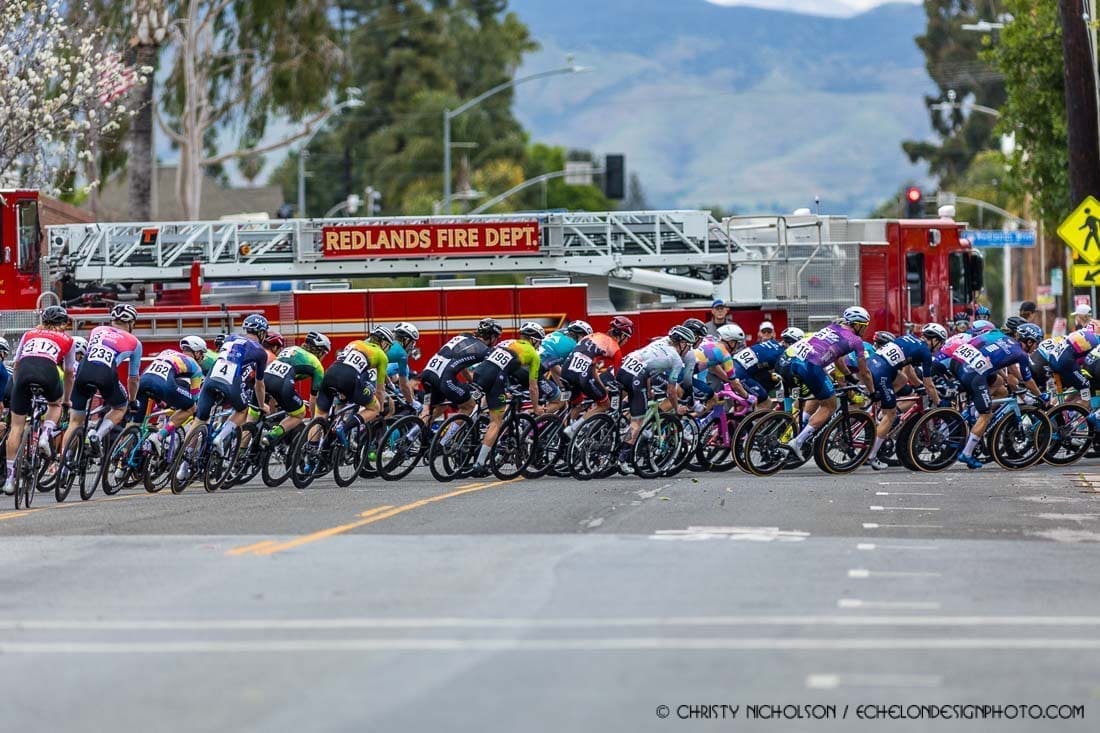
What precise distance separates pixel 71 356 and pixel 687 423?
6839mm

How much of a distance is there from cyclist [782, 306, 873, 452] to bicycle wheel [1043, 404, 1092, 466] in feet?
8.51

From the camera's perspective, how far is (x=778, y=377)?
72.5ft

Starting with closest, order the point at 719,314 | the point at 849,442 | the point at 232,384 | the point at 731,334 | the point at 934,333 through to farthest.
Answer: the point at 232,384 < the point at 849,442 < the point at 934,333 < the point at 731,334 < the point at 719,314

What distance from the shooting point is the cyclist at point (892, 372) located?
21016 millimetres

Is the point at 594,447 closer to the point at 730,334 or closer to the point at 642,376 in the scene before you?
the point at 642,376

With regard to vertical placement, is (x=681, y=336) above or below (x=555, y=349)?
above

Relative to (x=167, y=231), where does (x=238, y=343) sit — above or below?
below

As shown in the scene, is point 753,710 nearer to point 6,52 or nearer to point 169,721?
point 169,721

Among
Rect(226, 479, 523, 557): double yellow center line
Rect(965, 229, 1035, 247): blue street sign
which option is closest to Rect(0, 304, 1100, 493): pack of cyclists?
Rect(226, 479, 523, 557): double yellow center line

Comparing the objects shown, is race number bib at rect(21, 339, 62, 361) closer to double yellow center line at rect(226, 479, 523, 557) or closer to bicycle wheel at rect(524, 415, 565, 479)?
double yellow center line at rect(226, 479, 523, 557)

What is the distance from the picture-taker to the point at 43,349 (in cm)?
1872

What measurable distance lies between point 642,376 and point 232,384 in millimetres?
4507

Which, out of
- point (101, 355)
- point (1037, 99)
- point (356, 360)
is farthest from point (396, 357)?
point (1037, 99)

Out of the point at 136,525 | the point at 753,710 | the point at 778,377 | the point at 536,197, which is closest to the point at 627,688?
the point at 753,710
